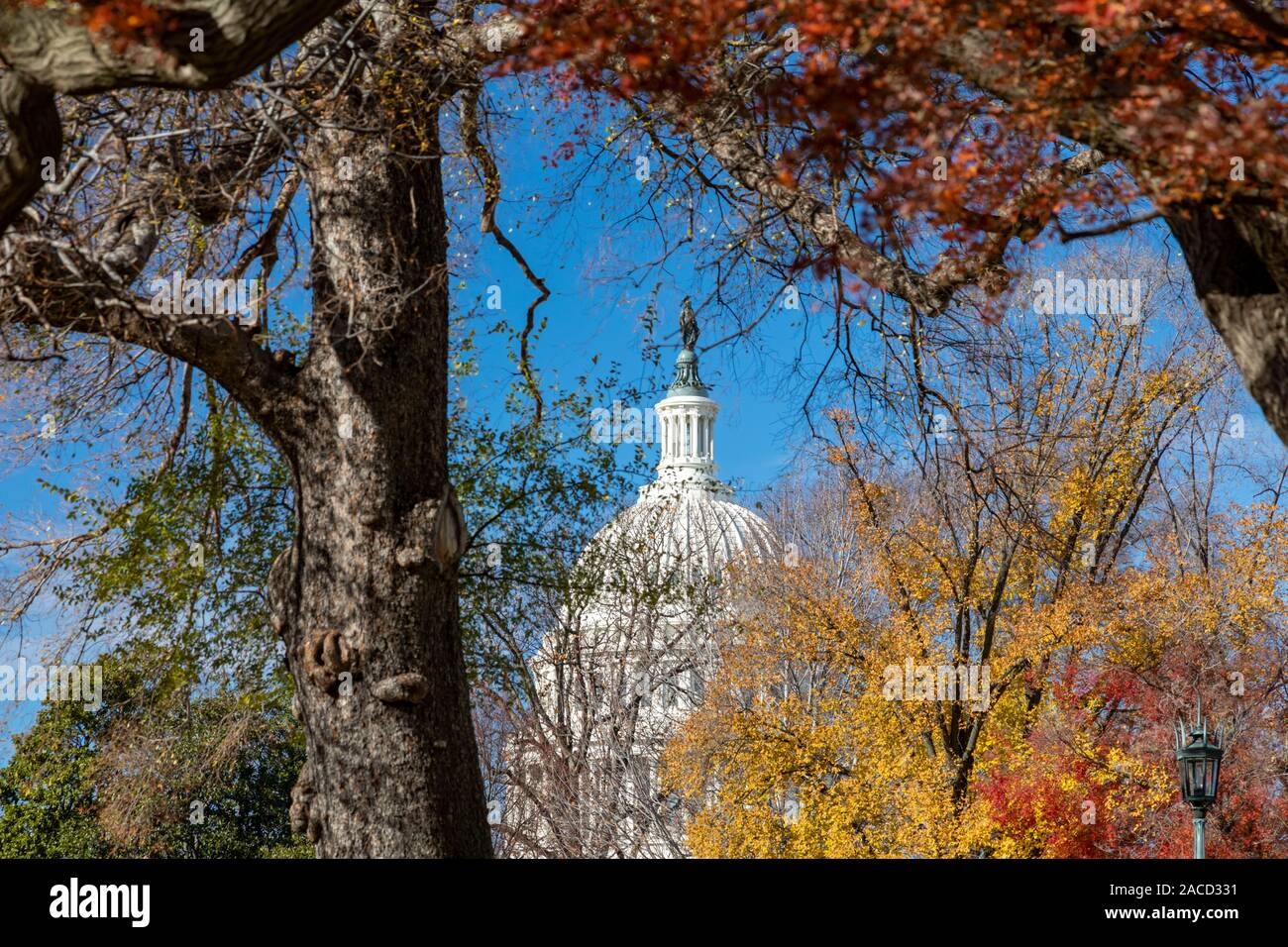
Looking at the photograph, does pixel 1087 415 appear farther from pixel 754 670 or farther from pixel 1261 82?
pixel 1261 82

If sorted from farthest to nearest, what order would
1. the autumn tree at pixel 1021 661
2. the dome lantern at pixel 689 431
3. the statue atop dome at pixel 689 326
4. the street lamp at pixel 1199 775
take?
1. the dome lantern at pixel 689 431
2. the autumn tree at pixel 1021 661
3. the street lamp at pixel 1199 775
4. the statue atop dome at pixel 689 326

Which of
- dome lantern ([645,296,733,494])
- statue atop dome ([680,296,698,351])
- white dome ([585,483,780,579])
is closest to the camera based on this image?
statue atop dome ([680,296,698,351])

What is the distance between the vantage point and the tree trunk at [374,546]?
7.35 m

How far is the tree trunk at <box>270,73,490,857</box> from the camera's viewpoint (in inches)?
289

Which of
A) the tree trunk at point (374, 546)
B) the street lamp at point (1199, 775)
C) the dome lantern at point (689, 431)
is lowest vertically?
the street lamp at point (1199, 775)

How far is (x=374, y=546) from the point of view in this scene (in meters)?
7.52

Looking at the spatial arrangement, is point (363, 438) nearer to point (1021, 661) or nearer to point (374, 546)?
point (374, 546)

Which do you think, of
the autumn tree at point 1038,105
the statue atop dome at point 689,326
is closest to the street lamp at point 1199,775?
the statue atop dome at point 689,326

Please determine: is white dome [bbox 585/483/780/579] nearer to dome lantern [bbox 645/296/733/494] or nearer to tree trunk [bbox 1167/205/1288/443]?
dome lantern [bbox 645/296/733/494]

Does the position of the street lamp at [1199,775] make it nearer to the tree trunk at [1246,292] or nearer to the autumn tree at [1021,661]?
the autumn tree at [1021,661]

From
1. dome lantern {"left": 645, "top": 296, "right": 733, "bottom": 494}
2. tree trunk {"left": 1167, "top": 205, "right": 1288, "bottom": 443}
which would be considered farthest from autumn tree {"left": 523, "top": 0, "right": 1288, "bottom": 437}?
dome lantern {"left": 645, "top": 296, "right": 733, "bottom": 494}

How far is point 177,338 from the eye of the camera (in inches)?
296

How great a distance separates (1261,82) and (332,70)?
15.9 ft

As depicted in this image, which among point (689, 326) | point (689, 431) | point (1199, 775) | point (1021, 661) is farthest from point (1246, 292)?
point (689, 431)
